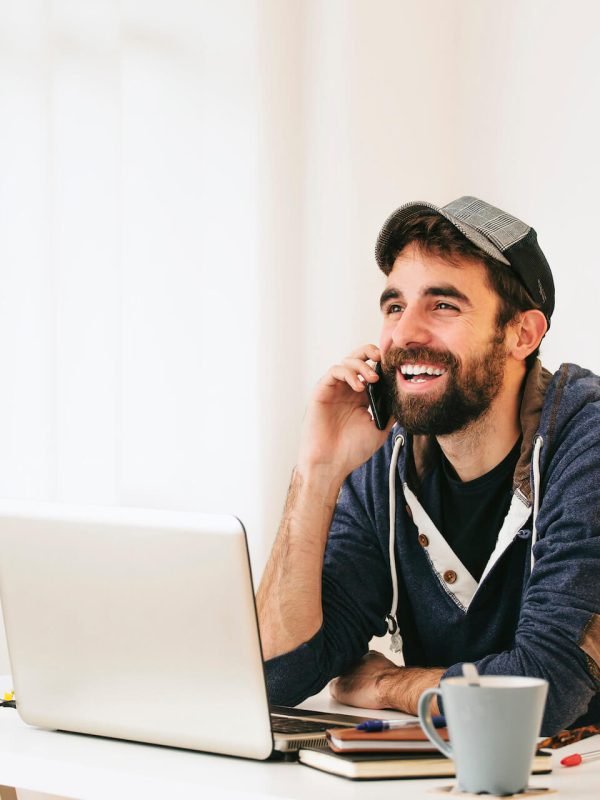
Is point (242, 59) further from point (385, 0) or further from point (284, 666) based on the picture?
point (284, 666)

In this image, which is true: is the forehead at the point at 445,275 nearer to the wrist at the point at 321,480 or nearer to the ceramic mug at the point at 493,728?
the wrist at the point at 321,480

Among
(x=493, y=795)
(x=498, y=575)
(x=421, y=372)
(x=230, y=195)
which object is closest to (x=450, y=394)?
(x=421, y=372)

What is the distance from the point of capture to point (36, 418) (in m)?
2.43

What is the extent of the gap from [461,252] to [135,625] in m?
0.90

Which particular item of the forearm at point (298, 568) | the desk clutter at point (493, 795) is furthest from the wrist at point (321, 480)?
the desk clutter at point (493, 795)

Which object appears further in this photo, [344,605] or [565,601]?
[344,605]

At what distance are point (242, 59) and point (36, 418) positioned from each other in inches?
39.4

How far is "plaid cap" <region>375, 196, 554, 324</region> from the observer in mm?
1698

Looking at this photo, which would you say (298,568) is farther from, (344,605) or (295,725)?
(295,725)

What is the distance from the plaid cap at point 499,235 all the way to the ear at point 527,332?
0.07 ft

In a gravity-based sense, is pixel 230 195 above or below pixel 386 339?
above

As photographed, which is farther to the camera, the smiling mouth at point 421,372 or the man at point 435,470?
the smiling mouth at point 421,372

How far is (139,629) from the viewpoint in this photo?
1.06 metres

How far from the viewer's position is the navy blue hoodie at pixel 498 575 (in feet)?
4.50
